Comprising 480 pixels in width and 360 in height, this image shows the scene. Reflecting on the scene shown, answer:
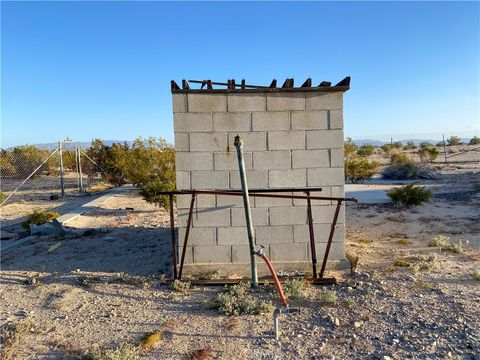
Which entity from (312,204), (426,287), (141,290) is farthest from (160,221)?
(426,287)

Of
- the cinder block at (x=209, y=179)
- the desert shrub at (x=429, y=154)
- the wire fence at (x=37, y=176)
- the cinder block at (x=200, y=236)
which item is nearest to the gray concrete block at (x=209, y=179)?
the cinder block at (x=209, y=179)

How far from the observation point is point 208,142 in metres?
5.06

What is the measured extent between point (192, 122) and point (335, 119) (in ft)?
6.29

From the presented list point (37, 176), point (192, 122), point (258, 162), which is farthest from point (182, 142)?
point (37, 176)

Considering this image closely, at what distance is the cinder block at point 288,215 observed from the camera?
16.9 ft

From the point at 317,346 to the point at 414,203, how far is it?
28.2ft

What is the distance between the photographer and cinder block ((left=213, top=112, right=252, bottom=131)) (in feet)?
16.5

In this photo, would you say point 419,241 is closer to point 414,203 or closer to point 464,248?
point 464,248

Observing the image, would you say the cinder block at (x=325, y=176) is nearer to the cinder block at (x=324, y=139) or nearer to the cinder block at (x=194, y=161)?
the cinder block at (x=324, y=139)

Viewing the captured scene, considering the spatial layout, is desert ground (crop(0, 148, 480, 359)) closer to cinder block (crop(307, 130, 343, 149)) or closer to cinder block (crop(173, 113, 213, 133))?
cinder block (crop(307, 130, 343, 149))

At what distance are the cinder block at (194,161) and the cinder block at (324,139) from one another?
1368mm

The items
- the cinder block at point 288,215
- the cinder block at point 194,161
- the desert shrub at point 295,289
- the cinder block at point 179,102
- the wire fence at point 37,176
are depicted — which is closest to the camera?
the desert shrub at point 295,289

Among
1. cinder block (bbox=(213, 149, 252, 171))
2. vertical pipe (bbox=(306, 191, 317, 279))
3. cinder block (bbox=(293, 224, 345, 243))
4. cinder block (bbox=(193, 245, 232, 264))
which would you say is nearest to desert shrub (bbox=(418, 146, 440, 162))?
cinder block (bbox=(293, 224, 345, 243))

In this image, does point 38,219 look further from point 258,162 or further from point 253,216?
point 258,162
